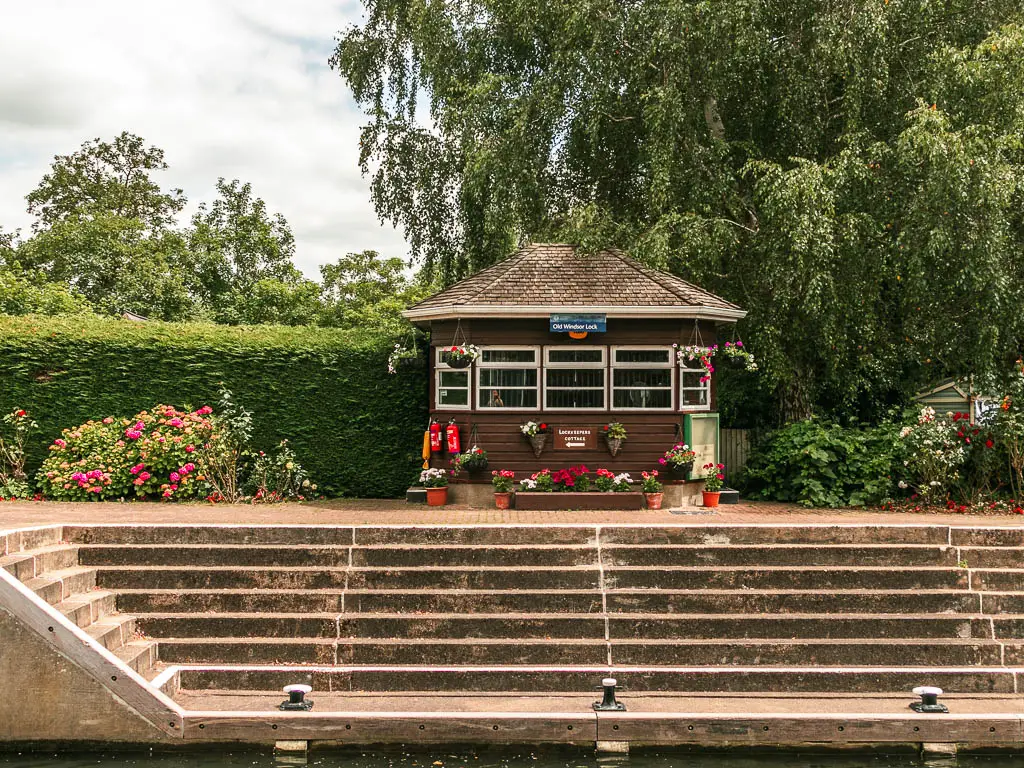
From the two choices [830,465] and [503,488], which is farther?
[830,465]

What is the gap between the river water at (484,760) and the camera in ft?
24.0

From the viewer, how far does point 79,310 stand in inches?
889

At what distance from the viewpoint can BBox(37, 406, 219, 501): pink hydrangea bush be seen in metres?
14.0

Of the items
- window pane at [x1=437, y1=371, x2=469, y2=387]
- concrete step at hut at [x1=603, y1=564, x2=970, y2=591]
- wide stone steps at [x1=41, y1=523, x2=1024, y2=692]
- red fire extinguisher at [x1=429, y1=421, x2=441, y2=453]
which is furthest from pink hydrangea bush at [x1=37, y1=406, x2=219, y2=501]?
concrete step at hut at [x1=603, y1=564, x2=970, y2=591]

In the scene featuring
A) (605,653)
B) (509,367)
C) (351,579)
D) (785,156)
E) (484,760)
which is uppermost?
(785,156)

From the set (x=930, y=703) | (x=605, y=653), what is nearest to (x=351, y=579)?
(x=605, y=653)

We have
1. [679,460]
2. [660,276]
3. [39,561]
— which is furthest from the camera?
[660,276]

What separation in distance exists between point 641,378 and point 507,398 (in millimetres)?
2076

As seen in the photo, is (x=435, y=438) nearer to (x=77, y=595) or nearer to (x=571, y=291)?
(x=571, y=291)

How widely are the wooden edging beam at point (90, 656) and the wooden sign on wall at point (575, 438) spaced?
7190mm

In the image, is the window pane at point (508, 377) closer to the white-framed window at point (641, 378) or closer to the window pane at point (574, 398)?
the window pane at point (574, 398)

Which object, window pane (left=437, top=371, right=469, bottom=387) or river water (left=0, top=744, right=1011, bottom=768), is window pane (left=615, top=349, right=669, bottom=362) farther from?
river water (left=0, top=744, right=1011, bottom=768)

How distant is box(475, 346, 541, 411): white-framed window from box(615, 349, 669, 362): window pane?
128 cm

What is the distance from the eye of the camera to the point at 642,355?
13742mm
